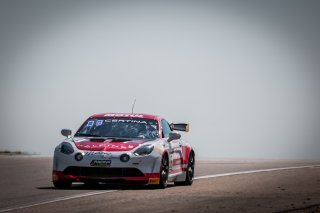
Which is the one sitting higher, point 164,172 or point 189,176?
point 164,172

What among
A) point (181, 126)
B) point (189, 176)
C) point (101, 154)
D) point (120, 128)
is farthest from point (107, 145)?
point (181, 126)

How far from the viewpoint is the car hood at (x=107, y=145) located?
19.2 metres

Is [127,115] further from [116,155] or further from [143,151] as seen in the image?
[116,155]

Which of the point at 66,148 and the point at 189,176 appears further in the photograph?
the point at 189,176

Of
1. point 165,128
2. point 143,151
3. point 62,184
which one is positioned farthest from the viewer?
point 165,128

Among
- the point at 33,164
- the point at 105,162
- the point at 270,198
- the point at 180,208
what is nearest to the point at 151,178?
the point at 105,162

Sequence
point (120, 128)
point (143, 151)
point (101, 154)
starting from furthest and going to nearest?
point (120, 128)
point (143, 151)
point (101, 154)

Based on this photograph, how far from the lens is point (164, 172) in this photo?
1983 cm

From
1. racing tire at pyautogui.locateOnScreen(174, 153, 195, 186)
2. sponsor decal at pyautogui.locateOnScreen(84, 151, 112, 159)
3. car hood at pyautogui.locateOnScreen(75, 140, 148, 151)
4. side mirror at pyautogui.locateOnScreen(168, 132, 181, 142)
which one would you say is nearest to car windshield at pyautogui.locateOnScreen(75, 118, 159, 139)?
side mirror at pyautogui.locateOnScreen(168, 132, 181, 142)

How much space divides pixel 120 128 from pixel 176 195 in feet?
9.46

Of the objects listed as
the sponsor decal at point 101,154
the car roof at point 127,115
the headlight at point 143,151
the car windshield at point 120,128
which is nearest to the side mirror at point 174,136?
the car windshield at point 120,128

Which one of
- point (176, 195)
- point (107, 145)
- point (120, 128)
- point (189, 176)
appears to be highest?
point (120, 128)

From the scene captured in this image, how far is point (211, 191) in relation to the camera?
1911 cm

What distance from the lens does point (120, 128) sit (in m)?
20.5
